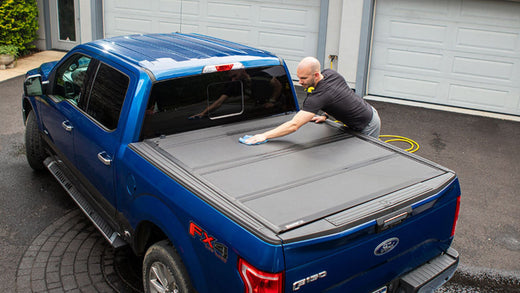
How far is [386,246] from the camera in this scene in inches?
128

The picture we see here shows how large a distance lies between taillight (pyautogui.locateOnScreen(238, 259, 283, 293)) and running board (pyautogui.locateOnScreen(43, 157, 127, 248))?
185 cm

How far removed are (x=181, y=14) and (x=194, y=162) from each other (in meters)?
8.00

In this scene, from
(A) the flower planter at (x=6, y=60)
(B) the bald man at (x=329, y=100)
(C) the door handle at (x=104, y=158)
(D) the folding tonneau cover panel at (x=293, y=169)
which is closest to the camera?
(D) the folding tonneau cover panel at (x=293, y=169)

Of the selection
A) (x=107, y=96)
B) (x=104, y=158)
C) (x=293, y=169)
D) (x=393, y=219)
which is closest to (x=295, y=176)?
(x=293, y=169)

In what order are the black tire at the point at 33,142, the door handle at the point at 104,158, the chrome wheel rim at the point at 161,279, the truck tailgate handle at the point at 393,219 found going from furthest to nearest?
the black tire at the point at 33,142 → the door handle at the point at 104,158 → the chrome wheel rim at the point at 161,279 → the truck tailgate handle at the point at 393,219

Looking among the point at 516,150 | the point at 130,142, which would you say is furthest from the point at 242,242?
the point at 516,150

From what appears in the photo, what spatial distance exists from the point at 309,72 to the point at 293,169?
131 centimetres

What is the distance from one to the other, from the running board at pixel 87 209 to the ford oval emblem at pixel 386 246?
7.37 feet

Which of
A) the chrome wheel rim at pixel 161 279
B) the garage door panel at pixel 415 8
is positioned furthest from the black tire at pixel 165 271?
the garage door panel at pixel 415 8

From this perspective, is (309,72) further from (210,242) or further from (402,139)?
(402,139)

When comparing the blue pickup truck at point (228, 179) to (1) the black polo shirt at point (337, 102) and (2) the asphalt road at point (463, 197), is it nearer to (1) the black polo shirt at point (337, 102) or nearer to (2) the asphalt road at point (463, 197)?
(1) the black polo shirt at point (337, 102)

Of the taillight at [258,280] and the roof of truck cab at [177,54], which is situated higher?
the roof of truck cab at [177,54]

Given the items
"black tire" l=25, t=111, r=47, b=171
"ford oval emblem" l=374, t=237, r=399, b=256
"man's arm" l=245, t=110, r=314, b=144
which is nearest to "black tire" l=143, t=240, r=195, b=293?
"man's arm" l=245, t=110, r=314, b=144

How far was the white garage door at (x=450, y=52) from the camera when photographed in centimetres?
938
